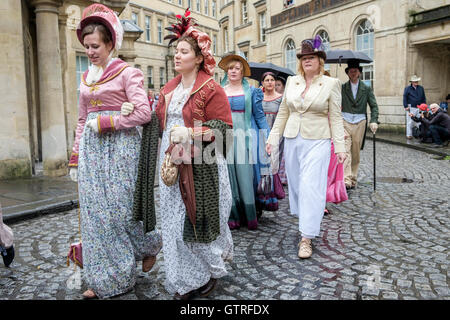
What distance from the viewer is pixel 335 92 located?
4.55 m

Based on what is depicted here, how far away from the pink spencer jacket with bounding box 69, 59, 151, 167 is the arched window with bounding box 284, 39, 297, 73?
23962mm

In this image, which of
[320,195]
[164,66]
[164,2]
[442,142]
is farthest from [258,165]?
[164,2]

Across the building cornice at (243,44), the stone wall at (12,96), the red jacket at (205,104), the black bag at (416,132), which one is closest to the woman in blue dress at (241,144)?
the red jacket at (205,104)

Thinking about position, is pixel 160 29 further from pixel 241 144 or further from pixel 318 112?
pixel 318 112

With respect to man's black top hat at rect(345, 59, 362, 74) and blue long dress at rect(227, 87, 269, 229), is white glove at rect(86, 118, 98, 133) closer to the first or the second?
blue long dress at rect(227, 87, 269, 229)

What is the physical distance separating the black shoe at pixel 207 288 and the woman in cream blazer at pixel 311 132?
1223mm

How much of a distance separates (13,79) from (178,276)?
675cm

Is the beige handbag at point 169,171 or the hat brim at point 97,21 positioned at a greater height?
the hat brim at point 97,21

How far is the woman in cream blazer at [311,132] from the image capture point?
14.5 ft

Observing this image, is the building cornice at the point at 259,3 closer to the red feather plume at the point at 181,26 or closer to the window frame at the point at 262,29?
the window frame at the point at 262,29

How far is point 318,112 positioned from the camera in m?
4.55

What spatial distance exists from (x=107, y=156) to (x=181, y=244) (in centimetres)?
88

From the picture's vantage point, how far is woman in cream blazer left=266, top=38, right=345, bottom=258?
174 inches

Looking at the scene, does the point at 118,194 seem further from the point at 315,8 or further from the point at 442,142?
the point at 315,8
